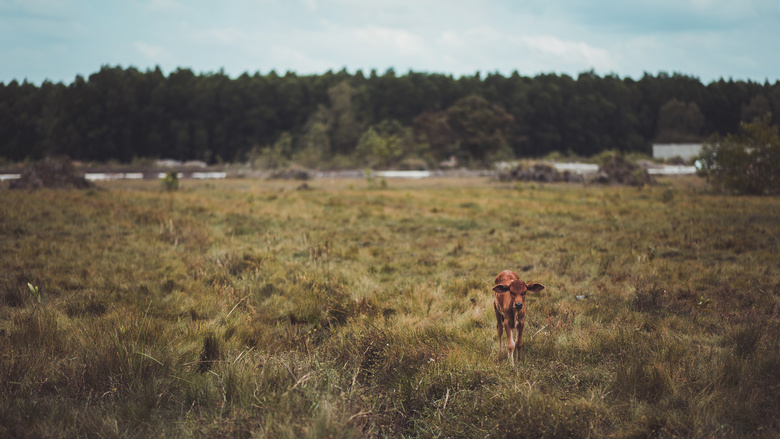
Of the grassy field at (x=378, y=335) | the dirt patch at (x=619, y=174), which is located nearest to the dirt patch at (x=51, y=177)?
the grassy field at (x=378, y=335)

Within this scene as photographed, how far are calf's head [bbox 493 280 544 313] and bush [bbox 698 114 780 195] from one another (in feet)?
55.4

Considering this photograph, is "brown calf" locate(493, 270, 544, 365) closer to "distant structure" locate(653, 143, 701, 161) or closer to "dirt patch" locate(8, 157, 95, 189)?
"dirt patch" locate(8, 157, 95, 189)

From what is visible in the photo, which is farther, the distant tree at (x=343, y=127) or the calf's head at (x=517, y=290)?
the distant tree at (x=343, y=127)

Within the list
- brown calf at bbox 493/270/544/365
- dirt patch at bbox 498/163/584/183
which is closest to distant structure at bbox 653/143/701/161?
dirt patch at bbox 498/163/584/183

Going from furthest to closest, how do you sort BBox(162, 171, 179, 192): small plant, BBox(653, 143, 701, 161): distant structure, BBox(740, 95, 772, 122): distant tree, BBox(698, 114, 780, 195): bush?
BBox(653, 143, 701, 161): distant structure, BBox(740, 95, 772, 122): distant tree, BBox(162, 171, 179, 192): small plant, BBox(698, 114, 780, 195): bush

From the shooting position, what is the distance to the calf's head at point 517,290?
2909 millimetres

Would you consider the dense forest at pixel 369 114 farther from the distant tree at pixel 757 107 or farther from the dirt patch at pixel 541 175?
the dirt patch at pixel 541 175

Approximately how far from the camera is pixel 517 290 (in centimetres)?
293

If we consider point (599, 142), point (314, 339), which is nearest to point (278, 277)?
point (314, 339)

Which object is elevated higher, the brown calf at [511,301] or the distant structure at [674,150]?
the distant structure at [674,150]

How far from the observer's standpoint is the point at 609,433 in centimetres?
244

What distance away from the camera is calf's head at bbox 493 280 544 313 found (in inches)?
115

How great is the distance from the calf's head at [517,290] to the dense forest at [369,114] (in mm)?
40629

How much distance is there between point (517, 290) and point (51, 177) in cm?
2101
